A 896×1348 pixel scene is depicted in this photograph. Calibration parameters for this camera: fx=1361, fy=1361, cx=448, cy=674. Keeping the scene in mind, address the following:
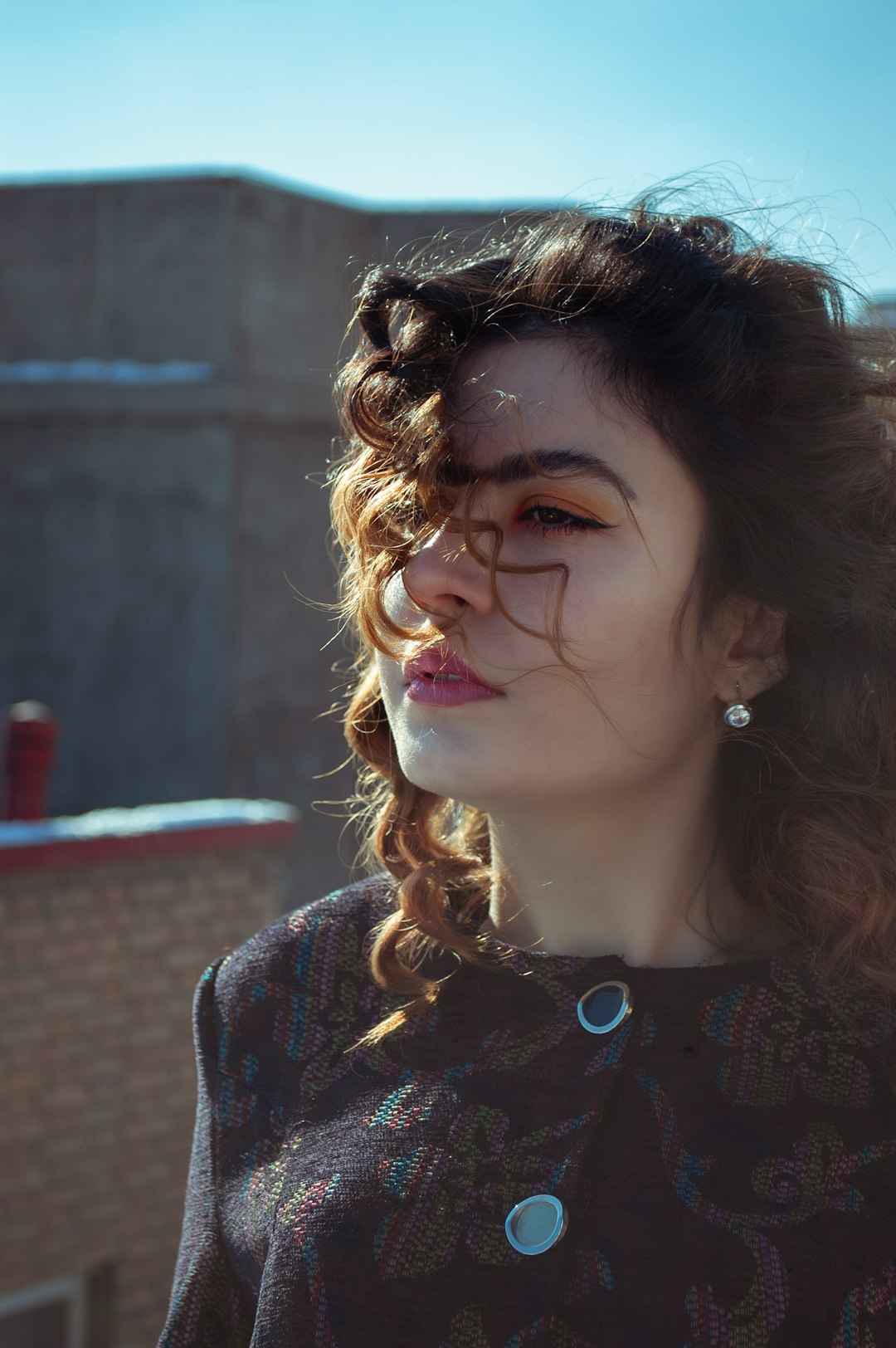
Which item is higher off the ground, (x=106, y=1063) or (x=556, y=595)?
(x=556, y=595)

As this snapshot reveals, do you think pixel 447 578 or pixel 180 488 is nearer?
pixel 447 578

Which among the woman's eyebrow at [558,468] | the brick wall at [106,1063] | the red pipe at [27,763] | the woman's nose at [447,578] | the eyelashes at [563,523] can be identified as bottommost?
the brick wall at [106,1063]

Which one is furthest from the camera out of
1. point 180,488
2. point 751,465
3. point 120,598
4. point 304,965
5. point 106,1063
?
point 120,598

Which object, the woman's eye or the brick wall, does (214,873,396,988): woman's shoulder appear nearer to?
the woman's eye

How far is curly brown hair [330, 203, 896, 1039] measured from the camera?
1.55 m

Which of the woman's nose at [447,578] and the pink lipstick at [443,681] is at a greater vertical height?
the woman's nose at [447,578]

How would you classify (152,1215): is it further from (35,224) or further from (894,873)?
(35,224)

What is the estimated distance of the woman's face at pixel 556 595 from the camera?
1.49 m

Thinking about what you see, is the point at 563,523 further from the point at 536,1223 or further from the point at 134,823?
the point at 134,823

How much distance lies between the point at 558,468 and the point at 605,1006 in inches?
24.5

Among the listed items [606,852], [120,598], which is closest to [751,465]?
[606,852]

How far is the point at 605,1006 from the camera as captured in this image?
1588 millimetres

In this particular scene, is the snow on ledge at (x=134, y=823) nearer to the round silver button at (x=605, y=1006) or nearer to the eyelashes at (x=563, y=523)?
the round silver button at (x=605, y=1006)

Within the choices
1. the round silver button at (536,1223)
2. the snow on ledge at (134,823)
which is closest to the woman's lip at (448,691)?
the round silver button at (536,1223)
